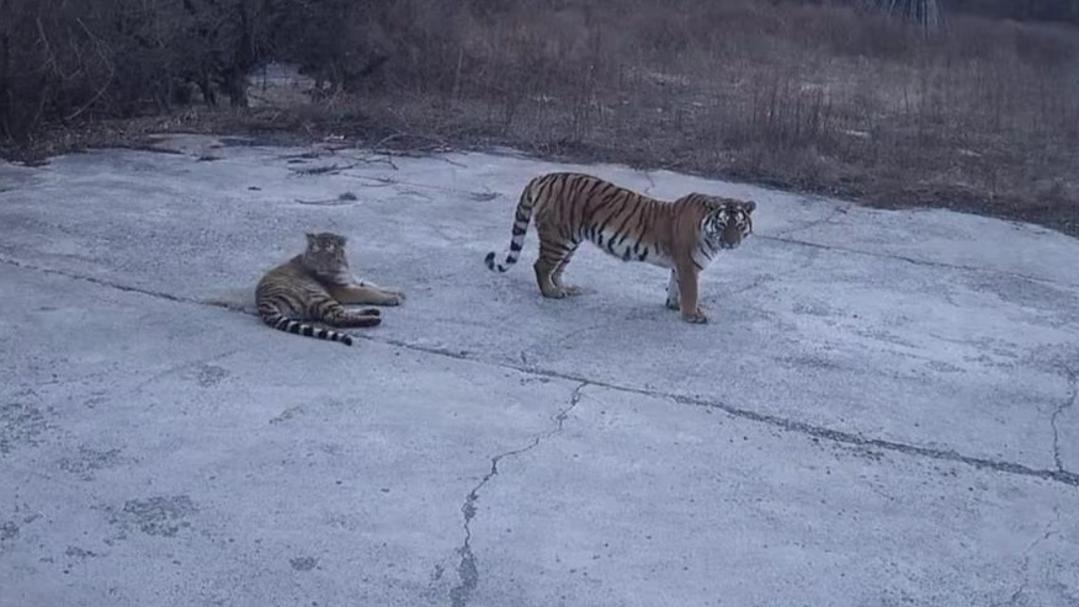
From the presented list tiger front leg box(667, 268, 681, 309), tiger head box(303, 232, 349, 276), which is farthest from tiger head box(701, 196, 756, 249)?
tiger head box(303, 232, 349, 276)

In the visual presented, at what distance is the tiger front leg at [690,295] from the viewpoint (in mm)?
8539

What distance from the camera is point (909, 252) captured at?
1111cm

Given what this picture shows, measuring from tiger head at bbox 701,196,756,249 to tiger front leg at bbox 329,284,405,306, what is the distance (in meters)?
1.93

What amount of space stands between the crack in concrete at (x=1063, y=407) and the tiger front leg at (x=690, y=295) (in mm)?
2116

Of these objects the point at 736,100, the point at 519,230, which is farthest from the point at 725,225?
the point at 736,100

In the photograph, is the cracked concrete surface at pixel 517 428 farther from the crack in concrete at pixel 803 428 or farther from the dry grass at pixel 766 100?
the dry grass at pixel 766 100

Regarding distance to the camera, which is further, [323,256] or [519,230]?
[519,230]

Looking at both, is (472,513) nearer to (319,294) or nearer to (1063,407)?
(319,294)

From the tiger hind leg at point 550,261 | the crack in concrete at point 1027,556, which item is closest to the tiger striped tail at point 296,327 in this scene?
Answer: the tiger hind leg at point 550,261

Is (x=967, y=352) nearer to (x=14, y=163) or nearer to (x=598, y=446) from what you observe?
(x=598, y=446)

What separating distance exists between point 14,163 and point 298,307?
231 inches

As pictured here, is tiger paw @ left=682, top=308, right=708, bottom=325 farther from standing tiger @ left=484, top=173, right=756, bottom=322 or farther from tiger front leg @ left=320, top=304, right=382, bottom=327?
tiger front leg @ left=320, top=304, right=382, bottom=327

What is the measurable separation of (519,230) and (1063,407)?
3487 millimetres

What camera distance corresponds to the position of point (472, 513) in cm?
572
